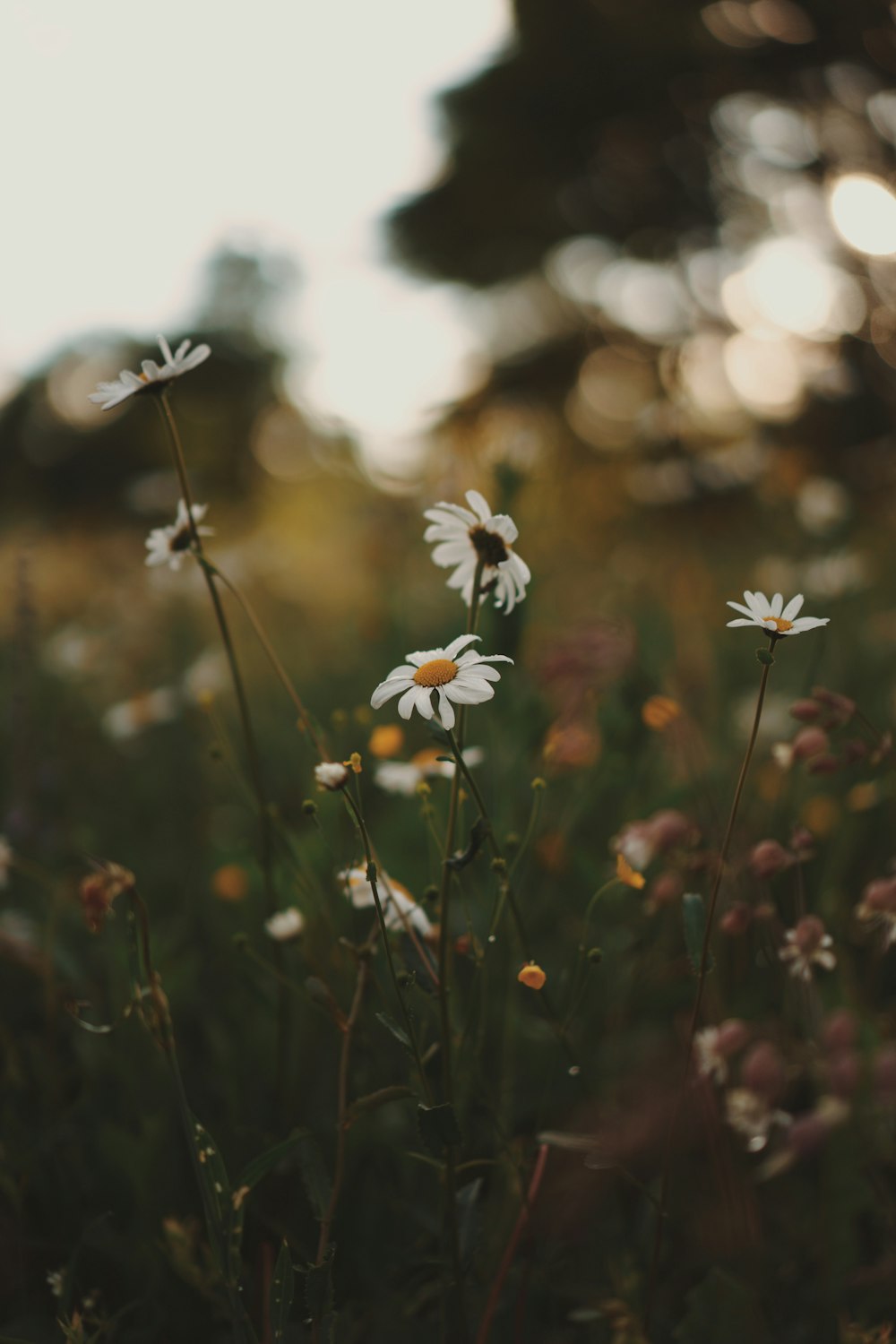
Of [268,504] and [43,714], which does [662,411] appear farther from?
[268,504]

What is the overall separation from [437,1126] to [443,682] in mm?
290

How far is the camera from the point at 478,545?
0.75m

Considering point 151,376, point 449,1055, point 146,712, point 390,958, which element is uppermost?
point 151,376

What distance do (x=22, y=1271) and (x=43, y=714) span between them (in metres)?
1.47

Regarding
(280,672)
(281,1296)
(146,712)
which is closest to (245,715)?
(280,672)

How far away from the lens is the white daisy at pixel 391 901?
2.42 feet

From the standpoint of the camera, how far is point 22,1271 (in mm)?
873

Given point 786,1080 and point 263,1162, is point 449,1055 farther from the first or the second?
point 786,1080

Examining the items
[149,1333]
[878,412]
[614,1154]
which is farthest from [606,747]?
[878,412]

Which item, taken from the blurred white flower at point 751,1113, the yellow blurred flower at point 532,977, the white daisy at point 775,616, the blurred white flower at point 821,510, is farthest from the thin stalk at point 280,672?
the blurred white flower at point 821,510

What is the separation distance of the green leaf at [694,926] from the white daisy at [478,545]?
25cm

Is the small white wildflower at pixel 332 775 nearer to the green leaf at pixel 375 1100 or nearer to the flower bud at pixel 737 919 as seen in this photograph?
the green leaf at pixel 375 1100

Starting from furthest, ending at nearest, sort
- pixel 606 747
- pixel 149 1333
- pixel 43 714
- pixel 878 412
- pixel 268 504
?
pixel 878 412
pixel 268 504
pixel 43 714
pixel 606 747
pixel 149 1333

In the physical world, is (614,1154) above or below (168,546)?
below
